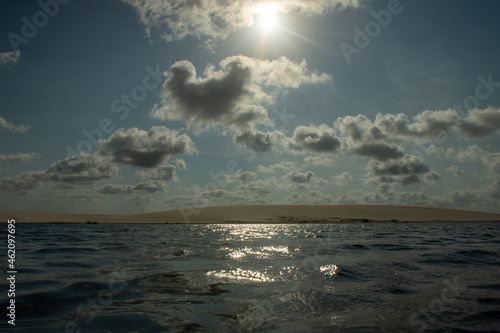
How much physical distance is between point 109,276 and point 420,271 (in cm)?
980

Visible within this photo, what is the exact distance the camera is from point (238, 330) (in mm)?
4980

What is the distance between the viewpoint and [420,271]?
10.1 metres

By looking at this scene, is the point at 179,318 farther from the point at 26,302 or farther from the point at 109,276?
the point at 109,276

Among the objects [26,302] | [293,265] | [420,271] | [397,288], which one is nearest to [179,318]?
[26,302]

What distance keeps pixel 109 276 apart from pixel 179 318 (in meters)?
4.75

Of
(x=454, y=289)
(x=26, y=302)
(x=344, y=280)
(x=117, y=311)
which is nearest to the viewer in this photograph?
(x=117, y=311)

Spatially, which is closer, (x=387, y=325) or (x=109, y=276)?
(x=387, y=325)

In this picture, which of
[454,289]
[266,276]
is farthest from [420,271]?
[266,276]

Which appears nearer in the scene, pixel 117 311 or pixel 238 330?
pixel 238 330

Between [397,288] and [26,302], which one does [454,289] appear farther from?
[26,302]

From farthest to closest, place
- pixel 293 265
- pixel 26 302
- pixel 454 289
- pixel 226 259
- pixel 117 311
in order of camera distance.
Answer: pixel 226 259
pixel 293 265
pixel 454 289
pixel 26 302
pixel 117 311

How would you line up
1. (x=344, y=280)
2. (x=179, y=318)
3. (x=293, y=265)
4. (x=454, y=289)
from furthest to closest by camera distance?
1. (x=293, y=265)
2. (x=344, y=280)
3. (x=454, y=289)
4. (x=179, y=318)

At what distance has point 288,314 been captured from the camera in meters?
5.86

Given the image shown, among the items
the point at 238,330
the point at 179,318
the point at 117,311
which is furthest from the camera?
the point at 117,311
